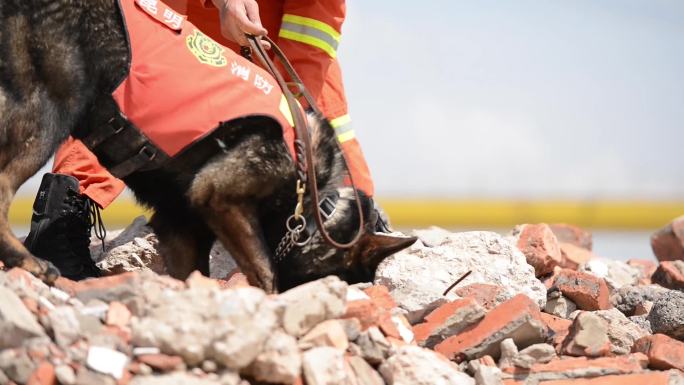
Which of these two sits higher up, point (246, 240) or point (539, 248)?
point (246, 240)

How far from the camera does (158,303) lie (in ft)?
9.16

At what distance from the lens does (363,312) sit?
10.5 feet

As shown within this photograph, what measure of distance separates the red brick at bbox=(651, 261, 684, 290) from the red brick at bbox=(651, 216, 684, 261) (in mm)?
921

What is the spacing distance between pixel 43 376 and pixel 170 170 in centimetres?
125

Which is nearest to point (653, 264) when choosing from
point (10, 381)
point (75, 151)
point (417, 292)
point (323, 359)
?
point (417, 292)

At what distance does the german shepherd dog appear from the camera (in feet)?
11.0

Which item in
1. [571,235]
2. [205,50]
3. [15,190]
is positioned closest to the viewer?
[15,190]

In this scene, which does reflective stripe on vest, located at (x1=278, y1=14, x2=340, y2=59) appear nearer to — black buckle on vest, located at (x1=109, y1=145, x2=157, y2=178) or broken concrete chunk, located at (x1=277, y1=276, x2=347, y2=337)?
black buckle on vest, located at (x1=109, y1=145, x2=157, y2=178)

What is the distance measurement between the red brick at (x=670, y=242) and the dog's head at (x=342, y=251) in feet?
8.97

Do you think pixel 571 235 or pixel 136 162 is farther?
pixel 571 235

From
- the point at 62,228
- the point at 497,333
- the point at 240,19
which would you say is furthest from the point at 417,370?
the point at 62,228

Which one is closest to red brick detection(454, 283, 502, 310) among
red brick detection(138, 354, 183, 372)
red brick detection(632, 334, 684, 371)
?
red brick detection(632, 334, 684, 371)

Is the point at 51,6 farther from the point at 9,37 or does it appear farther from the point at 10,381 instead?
the point at 10,381

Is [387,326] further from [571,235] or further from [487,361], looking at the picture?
[571,235]
